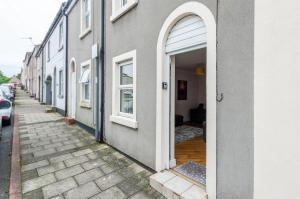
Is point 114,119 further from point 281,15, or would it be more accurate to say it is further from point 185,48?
point 281,15

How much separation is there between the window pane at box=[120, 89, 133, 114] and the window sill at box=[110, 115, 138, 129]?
296mm

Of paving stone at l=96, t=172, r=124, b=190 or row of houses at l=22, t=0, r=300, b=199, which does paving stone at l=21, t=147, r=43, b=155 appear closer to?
row of houses at l=22, t=0, r=300, b=199

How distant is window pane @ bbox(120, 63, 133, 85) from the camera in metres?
4.82

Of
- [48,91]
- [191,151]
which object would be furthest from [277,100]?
[48,91]

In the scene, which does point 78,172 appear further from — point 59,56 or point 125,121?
point 59,56

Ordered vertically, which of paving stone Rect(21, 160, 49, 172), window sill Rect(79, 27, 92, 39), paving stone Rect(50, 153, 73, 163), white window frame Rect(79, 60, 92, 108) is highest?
window sill Rect(79, 27, 92, 39)

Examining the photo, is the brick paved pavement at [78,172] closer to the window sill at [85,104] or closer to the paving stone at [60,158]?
the paving stone at [60,158]

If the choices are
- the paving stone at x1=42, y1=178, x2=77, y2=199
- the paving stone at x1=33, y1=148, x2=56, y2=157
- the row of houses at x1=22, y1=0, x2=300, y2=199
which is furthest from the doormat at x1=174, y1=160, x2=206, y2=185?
the paving stone at x1=33, y1=148, x2=56, y2=157

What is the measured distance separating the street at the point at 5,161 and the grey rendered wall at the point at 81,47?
260cm

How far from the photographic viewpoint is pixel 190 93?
9.82 meters

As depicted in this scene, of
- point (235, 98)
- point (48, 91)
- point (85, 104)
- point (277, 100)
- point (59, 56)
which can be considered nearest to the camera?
point (277, 100)

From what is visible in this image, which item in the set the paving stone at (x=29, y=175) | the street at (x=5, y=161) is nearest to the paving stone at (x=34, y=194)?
the street at (x=5, y=161)

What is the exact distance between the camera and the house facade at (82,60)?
6.68 meters

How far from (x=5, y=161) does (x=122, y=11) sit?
189 inches
